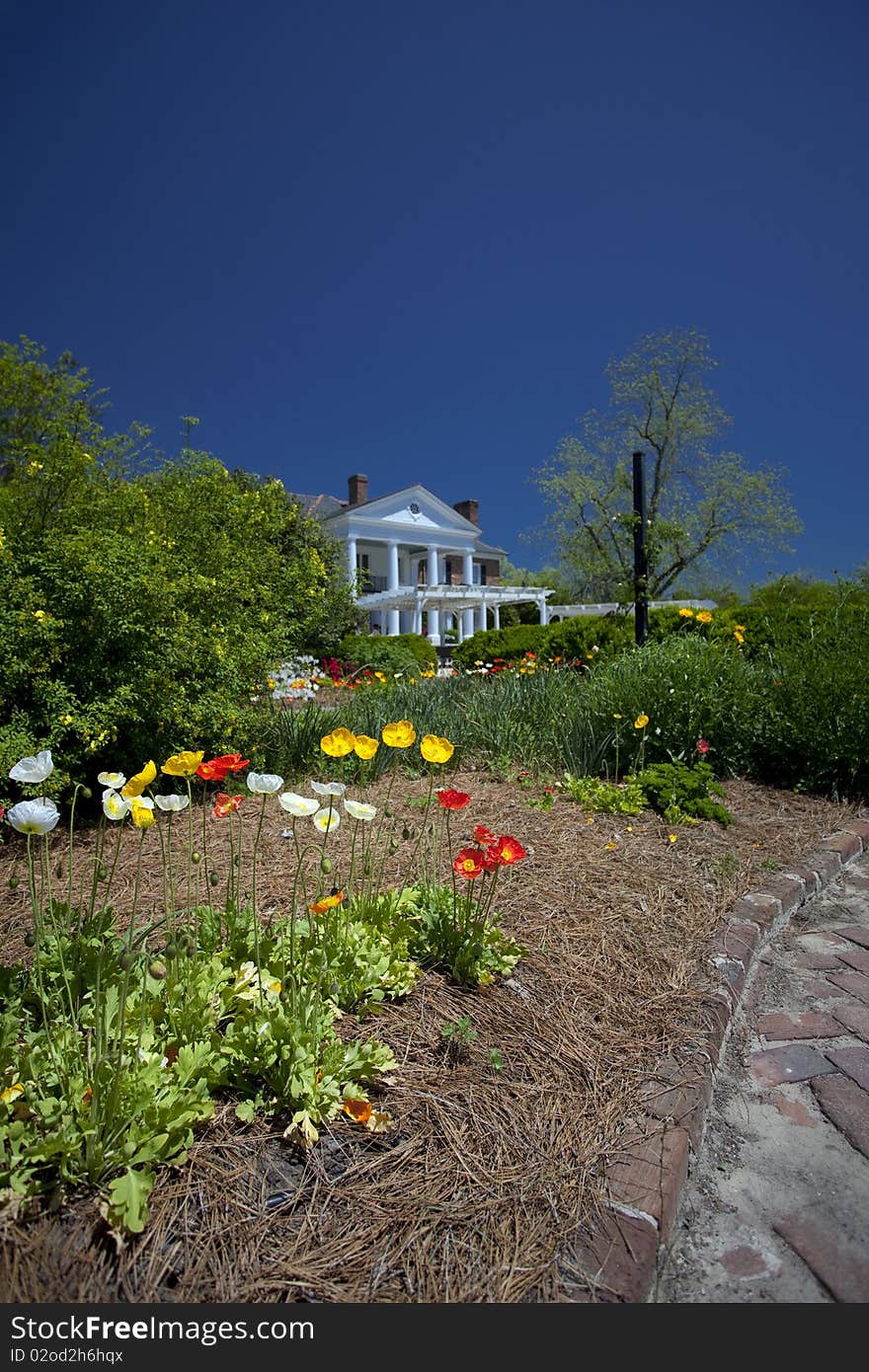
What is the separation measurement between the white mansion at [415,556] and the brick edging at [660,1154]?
25.6m

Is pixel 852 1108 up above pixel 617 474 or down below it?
below

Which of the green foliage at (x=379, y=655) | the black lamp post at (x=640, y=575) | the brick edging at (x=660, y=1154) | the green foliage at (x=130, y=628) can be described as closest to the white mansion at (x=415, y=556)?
the green foliage at (x=379, y=655)

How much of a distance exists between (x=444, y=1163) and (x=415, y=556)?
35.9 meters

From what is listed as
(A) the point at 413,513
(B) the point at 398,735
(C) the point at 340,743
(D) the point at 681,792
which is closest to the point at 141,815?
(C) the point at 340,743

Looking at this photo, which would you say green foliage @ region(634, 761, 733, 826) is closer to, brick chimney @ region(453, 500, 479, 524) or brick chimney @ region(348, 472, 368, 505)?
brick chimney @ region(348, 472, 368, 505)

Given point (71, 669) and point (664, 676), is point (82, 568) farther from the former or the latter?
point (664, 676)

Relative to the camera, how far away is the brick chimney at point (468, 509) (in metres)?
38.4

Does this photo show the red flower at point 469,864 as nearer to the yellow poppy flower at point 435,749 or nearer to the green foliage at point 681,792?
the yellow poppy flower at point 435,749

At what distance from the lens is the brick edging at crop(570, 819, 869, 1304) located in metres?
1.25

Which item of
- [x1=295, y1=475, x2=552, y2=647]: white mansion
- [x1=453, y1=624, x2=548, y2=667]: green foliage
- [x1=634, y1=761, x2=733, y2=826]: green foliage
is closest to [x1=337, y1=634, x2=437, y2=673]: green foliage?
[x1=453, y1=624, x2=548, y2=667]: green foliage

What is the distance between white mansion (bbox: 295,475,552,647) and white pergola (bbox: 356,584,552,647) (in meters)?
0.04

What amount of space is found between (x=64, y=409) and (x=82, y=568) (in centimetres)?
1178
